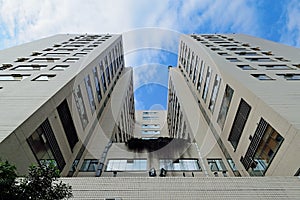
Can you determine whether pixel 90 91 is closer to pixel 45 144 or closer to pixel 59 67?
pixel 59 67

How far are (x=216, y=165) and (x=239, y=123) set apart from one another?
4.59 meters

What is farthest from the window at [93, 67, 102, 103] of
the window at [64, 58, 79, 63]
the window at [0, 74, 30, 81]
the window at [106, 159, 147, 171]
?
the window at [106, 159, 147, 171]

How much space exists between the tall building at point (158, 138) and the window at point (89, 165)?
10 centimetres

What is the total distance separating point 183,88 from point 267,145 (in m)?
25.1

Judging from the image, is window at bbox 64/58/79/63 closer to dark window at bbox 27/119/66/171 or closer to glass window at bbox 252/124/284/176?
dark window at bbox 27/119/66/171

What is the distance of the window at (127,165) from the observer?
17422mm

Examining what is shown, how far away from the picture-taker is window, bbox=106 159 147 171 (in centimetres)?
1742

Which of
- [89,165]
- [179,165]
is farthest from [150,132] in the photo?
[179,165]

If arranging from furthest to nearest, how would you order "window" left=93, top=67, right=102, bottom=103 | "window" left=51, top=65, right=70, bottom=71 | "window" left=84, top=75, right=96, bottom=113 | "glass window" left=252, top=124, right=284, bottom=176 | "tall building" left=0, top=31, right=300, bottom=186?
"window" left=93, top=67, right=102, bottom=103, "window" left=84, top=75, right=96, bottom=113, "window" left=51, top=65, right=70, bottom=71, "glass window" left=252, top=124, right=284, bottom=176, "tall building" left=0, top=31, right=300, bottom=186

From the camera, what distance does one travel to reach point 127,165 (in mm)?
17859

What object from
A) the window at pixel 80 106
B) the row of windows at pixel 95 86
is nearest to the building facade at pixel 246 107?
the window at pixel 80 106

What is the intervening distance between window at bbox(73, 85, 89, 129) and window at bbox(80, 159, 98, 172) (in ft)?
11.3

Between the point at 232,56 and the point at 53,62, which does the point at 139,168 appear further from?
the point at 232,56

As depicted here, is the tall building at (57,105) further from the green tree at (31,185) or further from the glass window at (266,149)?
the glass window at (266,149)
